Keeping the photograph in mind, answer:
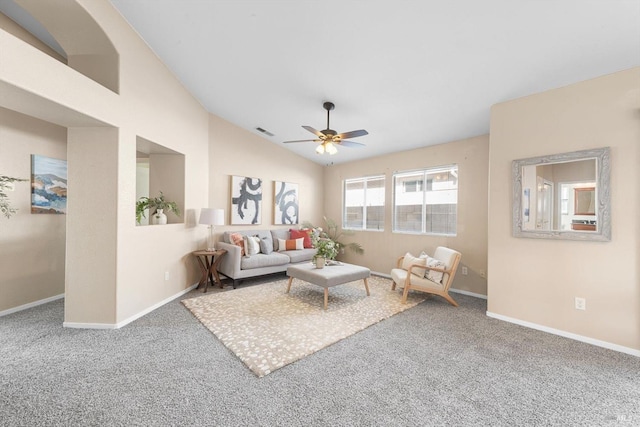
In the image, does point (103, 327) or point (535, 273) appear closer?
point (103, 327)

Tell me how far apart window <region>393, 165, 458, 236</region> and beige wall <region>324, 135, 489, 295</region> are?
0.42 ft

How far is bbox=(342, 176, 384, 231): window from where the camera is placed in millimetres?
6043

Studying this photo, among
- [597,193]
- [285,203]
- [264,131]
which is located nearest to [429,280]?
[597,193]

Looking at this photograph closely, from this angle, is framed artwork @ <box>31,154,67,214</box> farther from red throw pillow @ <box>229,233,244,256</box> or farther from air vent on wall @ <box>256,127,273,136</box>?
air vent on wall @ <box>256,127,273,136</box>

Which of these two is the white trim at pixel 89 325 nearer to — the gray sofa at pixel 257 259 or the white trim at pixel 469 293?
the gray sofa at pixel 257 259

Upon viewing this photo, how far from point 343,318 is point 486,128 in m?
3.69

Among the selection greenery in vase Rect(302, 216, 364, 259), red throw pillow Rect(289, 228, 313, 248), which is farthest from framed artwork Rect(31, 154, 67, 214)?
greenery in vase Rect(302, 216, 364, 259)

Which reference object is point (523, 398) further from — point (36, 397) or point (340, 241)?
point (340, 241)

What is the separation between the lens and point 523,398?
192cm

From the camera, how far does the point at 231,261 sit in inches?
184

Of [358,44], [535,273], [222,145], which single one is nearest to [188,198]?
[222,145]

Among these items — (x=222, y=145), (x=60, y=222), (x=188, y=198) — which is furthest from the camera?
(x=222, y=145)

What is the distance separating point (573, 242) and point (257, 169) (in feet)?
17.7

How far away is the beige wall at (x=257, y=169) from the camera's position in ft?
17.2
